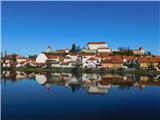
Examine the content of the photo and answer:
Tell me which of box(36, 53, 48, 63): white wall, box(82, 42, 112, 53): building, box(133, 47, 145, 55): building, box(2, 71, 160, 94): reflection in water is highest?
box(82, 42, 112, 53): building

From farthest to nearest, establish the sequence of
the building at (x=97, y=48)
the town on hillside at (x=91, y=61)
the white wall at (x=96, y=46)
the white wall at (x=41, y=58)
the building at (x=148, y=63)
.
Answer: the white wall at (x=96, y=46)
the building at (x=97, y=48)
the white wall at (x=41, y=58)
the town on hillside at (x=91, y=61)
the building at (x=148, y=63)

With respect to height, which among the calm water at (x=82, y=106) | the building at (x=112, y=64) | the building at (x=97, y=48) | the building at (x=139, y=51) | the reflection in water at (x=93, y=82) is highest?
the building at (x=97, y=48)

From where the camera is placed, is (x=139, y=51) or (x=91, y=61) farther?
(x=139, y=51)

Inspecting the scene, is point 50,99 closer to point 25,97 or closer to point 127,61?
point 25,97

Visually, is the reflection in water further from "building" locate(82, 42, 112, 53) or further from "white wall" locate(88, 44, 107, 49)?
"white wall" locate(88, 44, 107, 49)

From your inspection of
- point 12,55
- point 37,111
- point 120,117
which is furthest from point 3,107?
point 12,55

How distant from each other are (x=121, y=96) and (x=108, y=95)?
17.3 inches

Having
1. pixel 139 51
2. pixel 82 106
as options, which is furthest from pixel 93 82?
pixel 139 51

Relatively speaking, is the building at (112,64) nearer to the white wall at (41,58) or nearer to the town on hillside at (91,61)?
the town on hillside at (91,61)

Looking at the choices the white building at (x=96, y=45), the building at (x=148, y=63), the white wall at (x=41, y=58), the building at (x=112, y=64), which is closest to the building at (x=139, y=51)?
the white building at (x=96, y=45)

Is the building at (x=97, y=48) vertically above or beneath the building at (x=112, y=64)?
above

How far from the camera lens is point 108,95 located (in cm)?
1022

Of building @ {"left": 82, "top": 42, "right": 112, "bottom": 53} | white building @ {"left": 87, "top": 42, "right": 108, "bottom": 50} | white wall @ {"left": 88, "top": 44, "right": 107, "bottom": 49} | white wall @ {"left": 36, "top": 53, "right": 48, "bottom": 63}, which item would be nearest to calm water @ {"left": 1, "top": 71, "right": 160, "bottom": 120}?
white wall @ {"left": 36, "top": 53, "right": 48, "bottom": 63}

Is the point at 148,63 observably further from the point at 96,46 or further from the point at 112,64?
the point at 96,46
